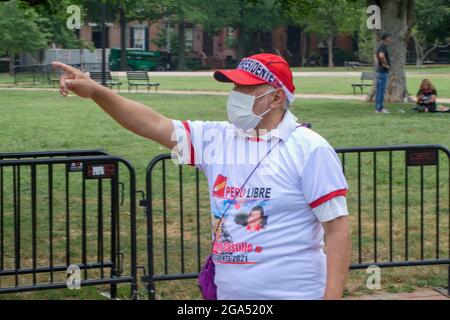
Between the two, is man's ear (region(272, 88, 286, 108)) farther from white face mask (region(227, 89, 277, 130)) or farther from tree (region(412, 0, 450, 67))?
tree (region(412, 0, 450, 67))

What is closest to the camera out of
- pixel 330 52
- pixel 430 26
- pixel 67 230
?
pixel 67 230

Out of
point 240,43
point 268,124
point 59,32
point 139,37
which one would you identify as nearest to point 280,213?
point 268,124

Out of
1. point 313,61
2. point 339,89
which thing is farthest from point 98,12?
point 339,89

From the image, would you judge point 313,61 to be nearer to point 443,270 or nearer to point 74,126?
point 74,126

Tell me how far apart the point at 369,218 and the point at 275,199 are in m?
6.52

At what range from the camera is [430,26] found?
225ft

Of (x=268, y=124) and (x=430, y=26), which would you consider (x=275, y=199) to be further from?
(x=430, y=26)

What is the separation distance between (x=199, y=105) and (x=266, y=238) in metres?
23.9

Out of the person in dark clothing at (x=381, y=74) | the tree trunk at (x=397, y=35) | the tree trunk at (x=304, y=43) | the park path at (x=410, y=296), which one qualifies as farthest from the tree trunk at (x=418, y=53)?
the park path at (x=410, y=296)

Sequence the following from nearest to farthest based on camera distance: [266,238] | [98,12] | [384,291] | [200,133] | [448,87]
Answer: [266,238] < [200,133] < [384,291] < [448,87] < [98,12]

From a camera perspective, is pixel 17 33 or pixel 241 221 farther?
pixel 17 33

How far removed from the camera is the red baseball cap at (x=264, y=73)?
385 centimetres

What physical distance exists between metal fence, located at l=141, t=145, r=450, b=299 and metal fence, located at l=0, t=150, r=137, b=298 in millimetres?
293

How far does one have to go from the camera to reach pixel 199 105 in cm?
2762
